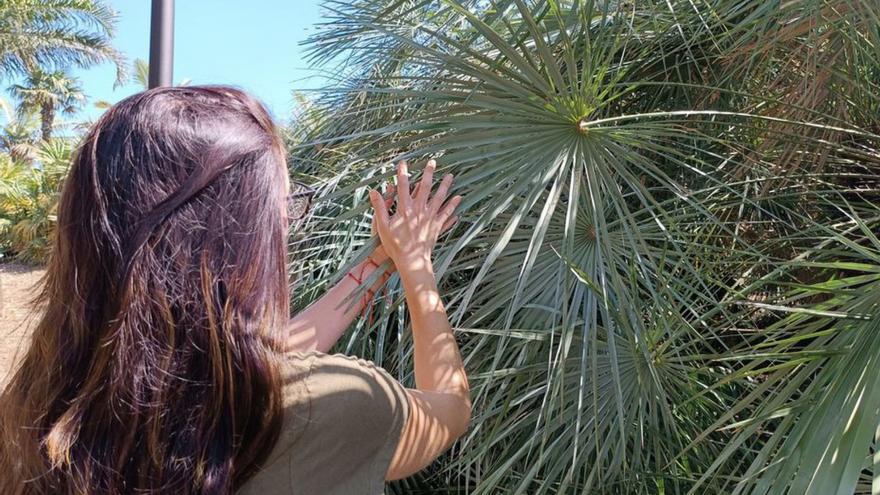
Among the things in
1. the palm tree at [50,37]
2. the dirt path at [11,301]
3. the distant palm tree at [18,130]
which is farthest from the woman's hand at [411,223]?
the distant palm tree at [18,130]

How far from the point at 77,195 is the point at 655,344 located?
3.81 ft

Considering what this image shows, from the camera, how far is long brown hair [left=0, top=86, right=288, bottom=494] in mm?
606

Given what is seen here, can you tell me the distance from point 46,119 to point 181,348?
25170mm

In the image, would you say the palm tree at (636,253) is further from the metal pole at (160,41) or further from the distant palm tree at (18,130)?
the distant palm tree at (18,130)

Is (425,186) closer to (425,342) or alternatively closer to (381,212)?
(381,212)

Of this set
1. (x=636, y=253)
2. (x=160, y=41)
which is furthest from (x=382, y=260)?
(x=160, y=41)

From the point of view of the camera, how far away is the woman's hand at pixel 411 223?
86 cm

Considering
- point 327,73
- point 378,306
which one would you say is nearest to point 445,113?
point 378,306

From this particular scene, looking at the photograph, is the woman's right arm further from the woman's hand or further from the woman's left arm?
the woman's left arm

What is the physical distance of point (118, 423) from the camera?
2.01ft

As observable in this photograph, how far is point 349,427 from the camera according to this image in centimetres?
64

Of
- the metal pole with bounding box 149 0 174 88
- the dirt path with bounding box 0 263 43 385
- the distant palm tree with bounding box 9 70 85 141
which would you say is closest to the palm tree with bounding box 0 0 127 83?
the distant palm tree with bounding box 9 70 85 141

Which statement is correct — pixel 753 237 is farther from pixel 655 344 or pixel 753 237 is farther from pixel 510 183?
pixel 510 183

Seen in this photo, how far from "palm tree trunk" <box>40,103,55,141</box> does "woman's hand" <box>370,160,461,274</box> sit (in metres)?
24.0
